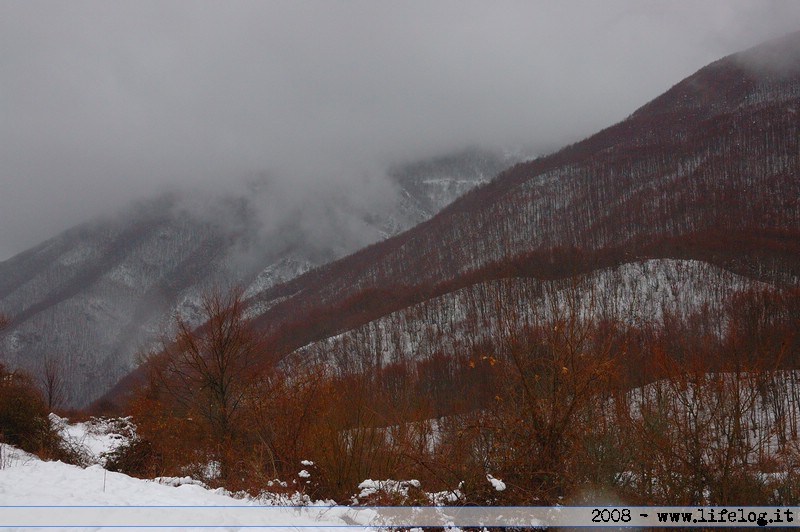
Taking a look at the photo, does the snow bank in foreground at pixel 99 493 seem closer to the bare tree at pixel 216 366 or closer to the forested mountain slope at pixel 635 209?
the bare tree at pixel 216 366

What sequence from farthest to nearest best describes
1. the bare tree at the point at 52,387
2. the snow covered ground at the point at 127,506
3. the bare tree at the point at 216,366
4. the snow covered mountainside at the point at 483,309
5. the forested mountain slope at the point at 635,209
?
the forested mountain slope at the point at 635,209, the snow covered mountainside at the point at 483,309, the bare tree at the point at 52,387, the bare tree at the point at 216,366, the snow covered ground at the point at 127,506

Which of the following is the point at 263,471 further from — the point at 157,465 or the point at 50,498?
the point at 157,465

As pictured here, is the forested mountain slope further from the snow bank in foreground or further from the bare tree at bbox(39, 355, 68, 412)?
the snow bank in foreground

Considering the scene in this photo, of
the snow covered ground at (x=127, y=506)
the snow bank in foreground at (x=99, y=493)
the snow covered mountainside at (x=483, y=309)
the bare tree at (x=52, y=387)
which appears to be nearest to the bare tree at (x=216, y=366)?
the snow covered ground at (x=127, y=506)

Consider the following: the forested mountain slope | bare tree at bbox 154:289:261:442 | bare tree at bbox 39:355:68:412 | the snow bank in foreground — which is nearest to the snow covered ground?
the snow bank in foreground

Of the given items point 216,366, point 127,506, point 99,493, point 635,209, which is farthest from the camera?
point 635,209

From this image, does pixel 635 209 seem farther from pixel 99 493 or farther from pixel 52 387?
pixel 99 493

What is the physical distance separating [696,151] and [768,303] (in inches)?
4131

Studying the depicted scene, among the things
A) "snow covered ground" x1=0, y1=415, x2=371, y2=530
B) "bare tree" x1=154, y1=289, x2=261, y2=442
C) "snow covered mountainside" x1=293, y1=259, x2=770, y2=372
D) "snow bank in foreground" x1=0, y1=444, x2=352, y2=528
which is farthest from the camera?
"snow covered mountainside" x1=293, y1=259, x2=770, y2=372

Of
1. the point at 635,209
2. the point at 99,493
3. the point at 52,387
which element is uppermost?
the point at 635,209

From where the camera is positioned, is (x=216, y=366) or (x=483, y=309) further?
(x=483, y=309)

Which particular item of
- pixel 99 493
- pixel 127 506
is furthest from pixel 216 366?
pixel 127 506

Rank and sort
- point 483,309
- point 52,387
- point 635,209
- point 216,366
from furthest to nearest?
point 635,209
point 483,309
point 52,387
point 216,366

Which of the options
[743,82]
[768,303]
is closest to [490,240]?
[768,303]
